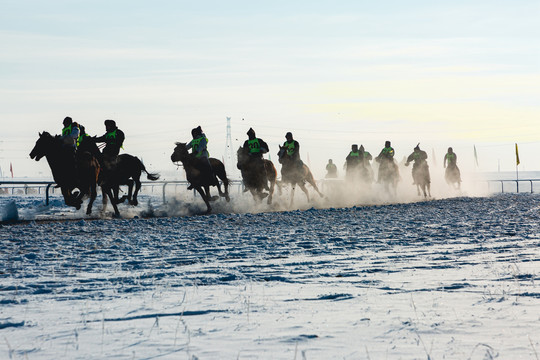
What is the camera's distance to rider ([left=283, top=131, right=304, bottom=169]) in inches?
953

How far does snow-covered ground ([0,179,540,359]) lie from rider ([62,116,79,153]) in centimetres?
512

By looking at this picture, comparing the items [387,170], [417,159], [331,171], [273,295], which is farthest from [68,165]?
[331,171]

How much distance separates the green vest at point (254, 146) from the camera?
22266 mm

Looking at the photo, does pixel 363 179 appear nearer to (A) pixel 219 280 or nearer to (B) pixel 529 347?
(A) pixel 219 280

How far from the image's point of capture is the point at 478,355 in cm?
436

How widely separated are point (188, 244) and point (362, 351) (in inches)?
285

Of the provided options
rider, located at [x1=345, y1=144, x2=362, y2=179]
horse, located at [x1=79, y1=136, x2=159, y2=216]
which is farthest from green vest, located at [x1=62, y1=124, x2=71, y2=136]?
rider, located at [x1=345, y1=144, x2=362, y2=179]

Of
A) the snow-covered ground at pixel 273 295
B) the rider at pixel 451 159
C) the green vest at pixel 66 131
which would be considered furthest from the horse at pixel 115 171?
the rider at pixel 451 159

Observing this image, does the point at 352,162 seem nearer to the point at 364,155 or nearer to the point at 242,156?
the point at 364,155

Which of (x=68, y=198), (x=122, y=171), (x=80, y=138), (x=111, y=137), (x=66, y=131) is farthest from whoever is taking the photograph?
(x=122, y=171)

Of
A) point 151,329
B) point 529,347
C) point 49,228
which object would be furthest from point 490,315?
point 49,228

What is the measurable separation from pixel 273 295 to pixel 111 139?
45.6ft

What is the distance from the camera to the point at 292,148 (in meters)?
24.3

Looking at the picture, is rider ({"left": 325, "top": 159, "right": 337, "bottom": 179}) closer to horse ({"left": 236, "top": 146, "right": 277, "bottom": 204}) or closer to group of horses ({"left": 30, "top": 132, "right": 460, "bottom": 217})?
group of horses ({"left": 30, "top": 132, "right": 460, "bottom": 217})
